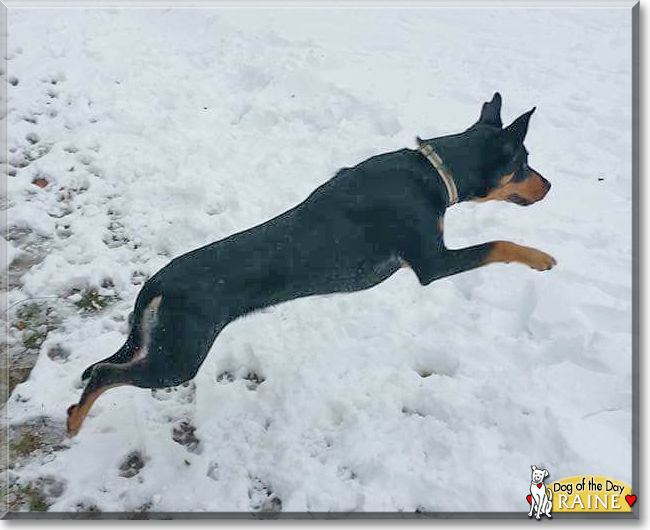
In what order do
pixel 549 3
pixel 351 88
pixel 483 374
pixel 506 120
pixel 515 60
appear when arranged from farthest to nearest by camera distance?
pixel 549 3 < pixel 515 60 < pixel 351 88 < pixel 506 120 < pixel 483 374

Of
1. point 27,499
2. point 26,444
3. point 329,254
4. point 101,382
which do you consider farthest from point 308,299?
point 27,499

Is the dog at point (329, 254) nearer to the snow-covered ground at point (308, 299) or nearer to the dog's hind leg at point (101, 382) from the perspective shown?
the dog's hind leg at point (101, 382)

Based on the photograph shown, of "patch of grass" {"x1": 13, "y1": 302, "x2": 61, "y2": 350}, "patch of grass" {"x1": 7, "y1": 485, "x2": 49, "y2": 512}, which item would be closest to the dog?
"patch of grass" {"x1": 7, "y1": 485, "x2": 49, "y2": 512}

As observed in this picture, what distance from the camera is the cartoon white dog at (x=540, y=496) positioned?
288 cm

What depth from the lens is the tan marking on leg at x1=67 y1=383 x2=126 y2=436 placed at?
10.3 ft

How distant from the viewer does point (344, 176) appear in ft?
10.5

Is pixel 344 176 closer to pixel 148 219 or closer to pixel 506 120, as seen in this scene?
pixel 148 219

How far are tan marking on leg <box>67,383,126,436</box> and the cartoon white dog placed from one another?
242 centimetres

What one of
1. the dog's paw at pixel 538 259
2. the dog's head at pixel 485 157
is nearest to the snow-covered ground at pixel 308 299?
the dog's paw at pixel 538 259

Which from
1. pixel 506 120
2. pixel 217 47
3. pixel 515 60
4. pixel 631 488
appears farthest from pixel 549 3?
pixel 631 488

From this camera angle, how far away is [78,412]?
126 inches

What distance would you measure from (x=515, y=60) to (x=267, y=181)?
4.19 metres

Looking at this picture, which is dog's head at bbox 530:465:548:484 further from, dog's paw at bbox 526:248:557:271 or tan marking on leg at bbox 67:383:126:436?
tan marking on leg at bbox 67:383:126:436

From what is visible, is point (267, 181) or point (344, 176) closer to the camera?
point (344, 176)
